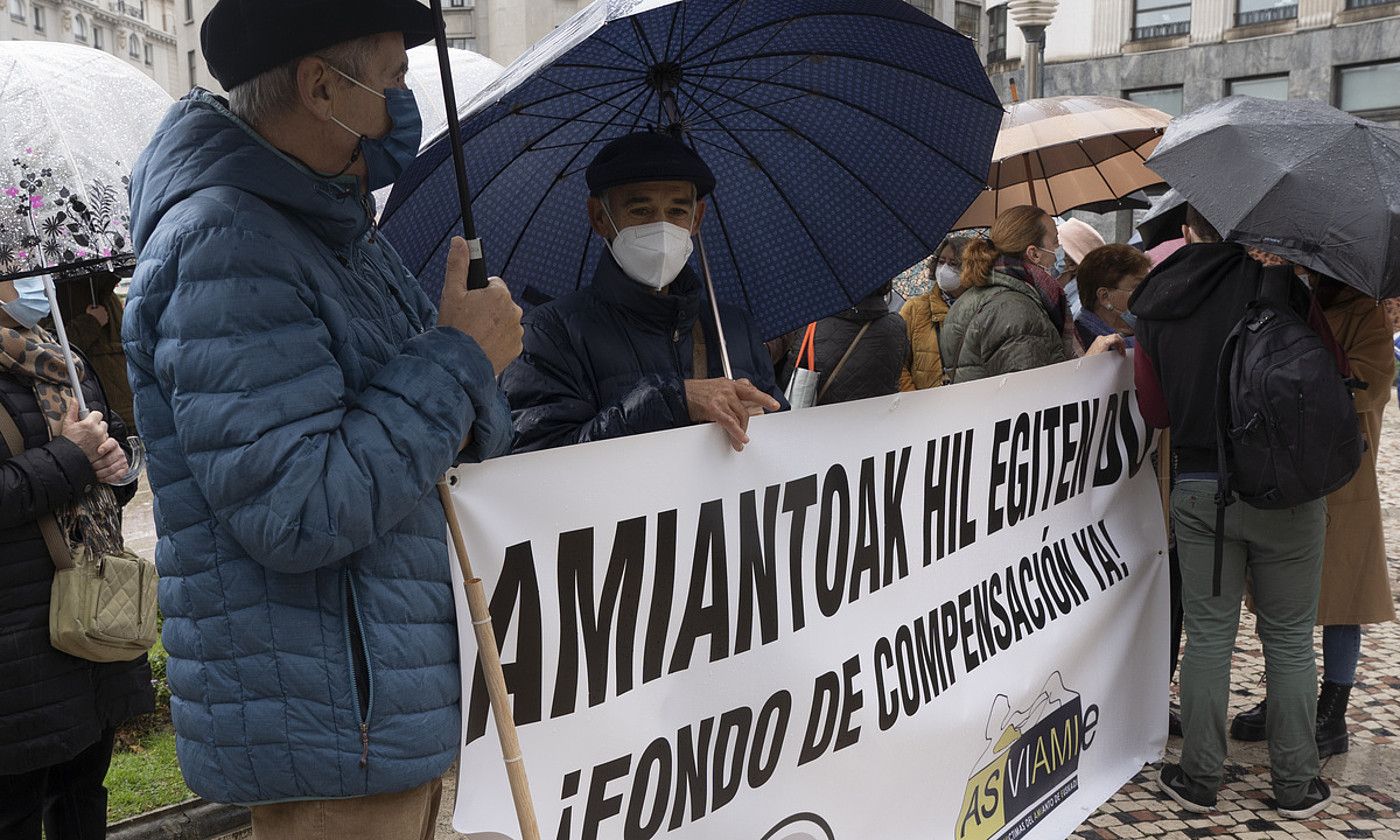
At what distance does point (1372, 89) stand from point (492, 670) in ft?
88.0

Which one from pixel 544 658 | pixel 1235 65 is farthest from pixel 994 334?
pixel 1235 65

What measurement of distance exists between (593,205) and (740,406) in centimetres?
69

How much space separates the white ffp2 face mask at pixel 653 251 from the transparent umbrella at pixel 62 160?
108 centimetres

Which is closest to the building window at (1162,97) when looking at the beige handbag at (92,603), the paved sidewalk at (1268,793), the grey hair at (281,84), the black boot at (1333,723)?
the paved sidewalk at (1268,793)

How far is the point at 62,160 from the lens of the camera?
2549mm

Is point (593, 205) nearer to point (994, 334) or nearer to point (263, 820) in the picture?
point (263, 820)

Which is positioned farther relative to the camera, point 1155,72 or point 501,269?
point 1155,72

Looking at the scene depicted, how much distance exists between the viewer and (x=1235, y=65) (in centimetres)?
2512

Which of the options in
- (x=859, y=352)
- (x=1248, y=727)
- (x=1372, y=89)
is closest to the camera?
(x=1248, y=727)

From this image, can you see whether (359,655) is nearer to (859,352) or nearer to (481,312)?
(481,312)

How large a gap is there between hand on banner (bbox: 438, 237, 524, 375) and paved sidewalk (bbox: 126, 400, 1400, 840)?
2.64 metres

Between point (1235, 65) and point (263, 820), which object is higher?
point (1235, 65)

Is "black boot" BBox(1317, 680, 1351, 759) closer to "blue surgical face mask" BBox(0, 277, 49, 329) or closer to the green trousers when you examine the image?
the green trousers

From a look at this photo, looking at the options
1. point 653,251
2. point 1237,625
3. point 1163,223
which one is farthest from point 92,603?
point 1163,223
